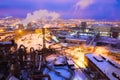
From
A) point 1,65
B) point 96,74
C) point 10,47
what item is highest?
point 10,47

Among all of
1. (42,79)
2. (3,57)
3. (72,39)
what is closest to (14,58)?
(3,57)

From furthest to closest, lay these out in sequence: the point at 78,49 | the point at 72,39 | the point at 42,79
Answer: the point at 72,39
the point at 78,49
the point at 42,79

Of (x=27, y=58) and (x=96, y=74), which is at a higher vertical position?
(x=27, y=58)

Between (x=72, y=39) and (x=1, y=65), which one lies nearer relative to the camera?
(x=1, y=65)

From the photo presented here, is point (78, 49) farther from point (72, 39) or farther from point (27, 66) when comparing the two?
point (27, 66)

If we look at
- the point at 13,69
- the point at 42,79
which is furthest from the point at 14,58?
the point at 42,79

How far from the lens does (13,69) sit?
41.4 feet

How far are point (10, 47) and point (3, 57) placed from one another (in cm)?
216

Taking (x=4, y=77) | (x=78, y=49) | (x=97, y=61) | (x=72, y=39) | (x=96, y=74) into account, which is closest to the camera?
(x=4, y=77)

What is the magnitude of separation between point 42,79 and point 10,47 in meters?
6.30

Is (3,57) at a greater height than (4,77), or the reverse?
(3,57)

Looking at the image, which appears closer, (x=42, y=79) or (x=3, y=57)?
(x=42, y=79)

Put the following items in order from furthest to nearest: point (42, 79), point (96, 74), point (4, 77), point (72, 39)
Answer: point (72, 39)
point (96, 74)
point (4, 77)
point (42, 79)

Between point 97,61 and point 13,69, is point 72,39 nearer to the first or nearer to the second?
point 97,61
